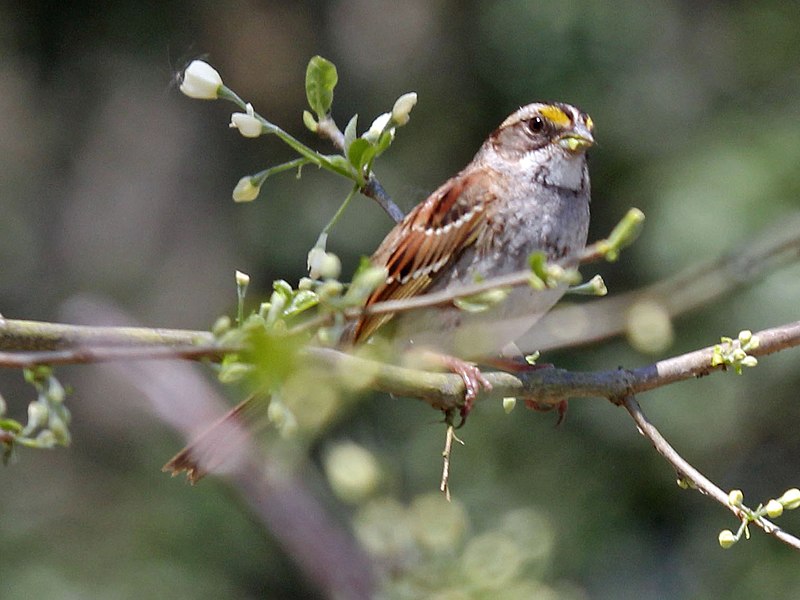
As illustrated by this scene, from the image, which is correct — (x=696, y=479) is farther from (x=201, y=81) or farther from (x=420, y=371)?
(x=201, y=81)

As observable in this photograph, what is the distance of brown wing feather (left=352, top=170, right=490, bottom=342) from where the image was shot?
2.67 m

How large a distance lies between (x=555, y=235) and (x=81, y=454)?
323cm

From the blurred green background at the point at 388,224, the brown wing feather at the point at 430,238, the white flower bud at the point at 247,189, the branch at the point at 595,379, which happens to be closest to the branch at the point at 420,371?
the branch at the point at 595,379

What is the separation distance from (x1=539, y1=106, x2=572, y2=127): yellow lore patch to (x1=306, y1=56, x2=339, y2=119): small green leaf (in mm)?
1225

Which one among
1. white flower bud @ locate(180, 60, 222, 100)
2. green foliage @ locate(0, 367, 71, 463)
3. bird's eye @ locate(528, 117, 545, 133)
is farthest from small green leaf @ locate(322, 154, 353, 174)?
bird's eye @ locate(528, 117, 545, 133)

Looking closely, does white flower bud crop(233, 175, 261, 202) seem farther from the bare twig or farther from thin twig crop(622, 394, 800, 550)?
thin twig crop(622, 394, 800, 550)

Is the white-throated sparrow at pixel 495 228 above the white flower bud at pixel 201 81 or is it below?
above

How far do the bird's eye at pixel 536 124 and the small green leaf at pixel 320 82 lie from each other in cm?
124

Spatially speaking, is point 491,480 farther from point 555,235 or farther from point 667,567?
point 555,235

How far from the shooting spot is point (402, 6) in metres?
5.79

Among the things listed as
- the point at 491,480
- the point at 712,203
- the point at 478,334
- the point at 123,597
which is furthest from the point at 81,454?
the point at 478,334

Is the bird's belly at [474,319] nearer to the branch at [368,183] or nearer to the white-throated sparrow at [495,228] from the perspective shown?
the white-throated sparrow at [495,228]

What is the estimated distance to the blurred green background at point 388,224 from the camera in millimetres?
4234

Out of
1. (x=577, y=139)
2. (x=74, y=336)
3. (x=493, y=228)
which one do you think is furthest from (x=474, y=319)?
(x=74, y=336)
